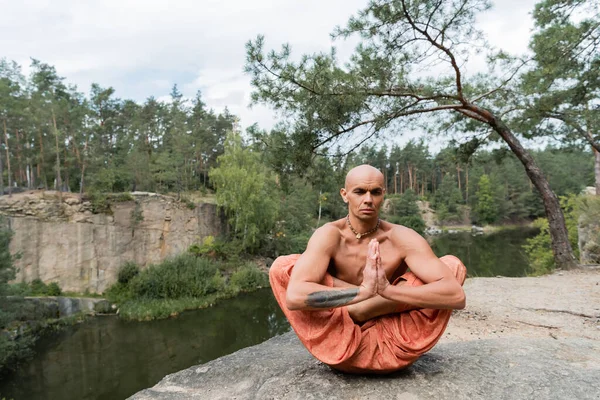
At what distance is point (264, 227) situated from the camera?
71.6 feet

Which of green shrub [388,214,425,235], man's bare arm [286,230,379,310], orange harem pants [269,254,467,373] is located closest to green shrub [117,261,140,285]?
orange harem pants [269,254,467,373]

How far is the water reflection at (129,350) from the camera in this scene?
29.6 ft

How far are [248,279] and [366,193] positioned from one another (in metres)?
16.1

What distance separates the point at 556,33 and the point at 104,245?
17276 millimetres

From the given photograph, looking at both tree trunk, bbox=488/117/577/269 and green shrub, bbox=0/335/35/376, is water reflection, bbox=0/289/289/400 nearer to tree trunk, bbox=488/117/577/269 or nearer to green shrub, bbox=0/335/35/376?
green shrub, bbox=0/335/35/376

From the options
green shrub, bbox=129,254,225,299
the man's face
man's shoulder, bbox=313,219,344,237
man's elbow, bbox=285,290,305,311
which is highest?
the man's face

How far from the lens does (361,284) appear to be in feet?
7.61

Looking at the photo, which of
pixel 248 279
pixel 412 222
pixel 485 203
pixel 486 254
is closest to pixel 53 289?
pixel 248 279

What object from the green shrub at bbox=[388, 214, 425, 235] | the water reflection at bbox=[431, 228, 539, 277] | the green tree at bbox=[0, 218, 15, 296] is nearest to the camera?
the green tree at bbox=[0, 218, 15, 296]

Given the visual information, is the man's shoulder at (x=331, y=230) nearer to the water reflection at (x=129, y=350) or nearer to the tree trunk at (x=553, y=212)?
the tree trunk at (x=553, y=212)

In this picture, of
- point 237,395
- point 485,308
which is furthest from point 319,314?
point 485,308

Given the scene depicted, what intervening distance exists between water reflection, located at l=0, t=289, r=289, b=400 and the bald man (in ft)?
26.2

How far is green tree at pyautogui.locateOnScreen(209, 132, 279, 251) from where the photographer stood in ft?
67.0

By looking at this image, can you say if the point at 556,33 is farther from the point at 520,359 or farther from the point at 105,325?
the point at 105,325
